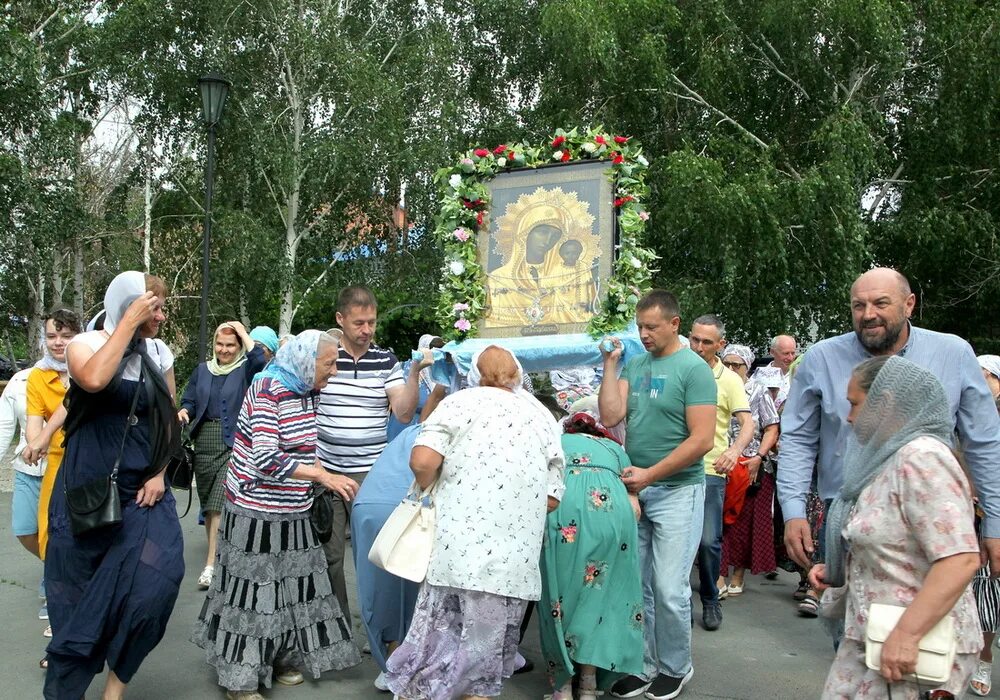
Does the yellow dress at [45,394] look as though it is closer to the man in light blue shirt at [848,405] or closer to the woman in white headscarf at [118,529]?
the woman in white headscarf at [118,529]

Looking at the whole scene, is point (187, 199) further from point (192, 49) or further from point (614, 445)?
point (614, 445)

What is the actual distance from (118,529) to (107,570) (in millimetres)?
191

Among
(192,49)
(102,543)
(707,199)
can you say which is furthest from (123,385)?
(192,49)

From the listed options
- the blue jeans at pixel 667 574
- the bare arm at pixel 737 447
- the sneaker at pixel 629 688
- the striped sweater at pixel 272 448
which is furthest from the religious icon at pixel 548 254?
the sneaker at pixel 629 688

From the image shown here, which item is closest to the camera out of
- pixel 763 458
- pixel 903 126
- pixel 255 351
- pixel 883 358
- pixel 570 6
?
pixel 883 358

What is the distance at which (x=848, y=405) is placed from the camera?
4.53m

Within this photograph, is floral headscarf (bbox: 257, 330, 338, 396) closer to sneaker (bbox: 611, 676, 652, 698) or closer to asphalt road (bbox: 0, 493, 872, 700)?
asphalt road (bbox: 0, 493, 872, 700)

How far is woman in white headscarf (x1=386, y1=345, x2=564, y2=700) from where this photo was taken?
187 inches

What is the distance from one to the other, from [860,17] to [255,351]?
593 inches

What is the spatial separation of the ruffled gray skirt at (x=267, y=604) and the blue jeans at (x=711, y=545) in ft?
9.63

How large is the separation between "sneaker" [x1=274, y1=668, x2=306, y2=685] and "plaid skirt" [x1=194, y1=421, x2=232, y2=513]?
2543mm

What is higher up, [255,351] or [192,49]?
[192,49]

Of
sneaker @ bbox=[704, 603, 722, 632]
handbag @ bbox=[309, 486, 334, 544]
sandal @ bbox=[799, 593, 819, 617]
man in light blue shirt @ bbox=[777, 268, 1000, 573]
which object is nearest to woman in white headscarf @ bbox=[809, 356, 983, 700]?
man in light blue shirt @ bbox=[777, 268, 1000, 573]

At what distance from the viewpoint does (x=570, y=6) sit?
20.0 metres
